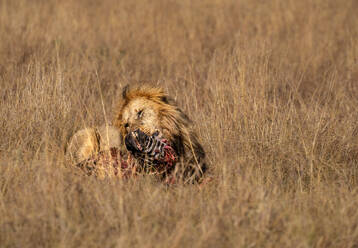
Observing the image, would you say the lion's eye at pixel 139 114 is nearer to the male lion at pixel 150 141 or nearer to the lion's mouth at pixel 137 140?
the male lion at pixel 150 141

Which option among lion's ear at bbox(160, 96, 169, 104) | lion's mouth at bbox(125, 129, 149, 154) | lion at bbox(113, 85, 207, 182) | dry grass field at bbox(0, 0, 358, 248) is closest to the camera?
dry grass field at bbox(0, 0, 358, 248)

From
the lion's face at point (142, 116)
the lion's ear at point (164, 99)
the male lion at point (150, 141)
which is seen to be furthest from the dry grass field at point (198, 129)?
the lion's ear at point (164, 99)

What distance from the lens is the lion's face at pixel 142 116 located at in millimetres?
3045

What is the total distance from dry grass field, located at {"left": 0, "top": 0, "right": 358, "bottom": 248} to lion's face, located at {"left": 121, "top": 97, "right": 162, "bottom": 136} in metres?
0.31

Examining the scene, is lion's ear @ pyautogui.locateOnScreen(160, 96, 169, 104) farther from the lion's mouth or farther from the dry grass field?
the dry grass field

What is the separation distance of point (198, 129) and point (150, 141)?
3.06 feet

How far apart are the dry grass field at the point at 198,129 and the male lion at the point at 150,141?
12cm

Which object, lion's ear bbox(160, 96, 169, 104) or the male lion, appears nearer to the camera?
the male lion

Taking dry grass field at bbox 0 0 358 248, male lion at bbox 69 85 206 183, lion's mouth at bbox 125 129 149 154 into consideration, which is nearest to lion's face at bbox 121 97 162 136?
male lion at bbox 69 85 206 183

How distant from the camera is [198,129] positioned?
3.81m

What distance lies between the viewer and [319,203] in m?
2.76

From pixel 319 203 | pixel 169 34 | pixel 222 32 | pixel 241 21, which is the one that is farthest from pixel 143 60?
pixel 319 203

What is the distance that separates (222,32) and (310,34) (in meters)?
1.03

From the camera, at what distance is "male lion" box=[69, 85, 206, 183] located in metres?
2.95
